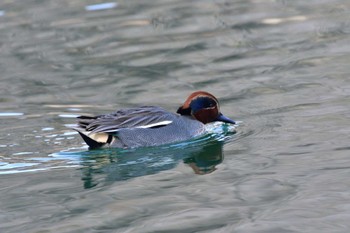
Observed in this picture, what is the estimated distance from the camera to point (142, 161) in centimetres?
862

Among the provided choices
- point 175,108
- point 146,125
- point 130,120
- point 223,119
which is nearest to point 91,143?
point 130,120

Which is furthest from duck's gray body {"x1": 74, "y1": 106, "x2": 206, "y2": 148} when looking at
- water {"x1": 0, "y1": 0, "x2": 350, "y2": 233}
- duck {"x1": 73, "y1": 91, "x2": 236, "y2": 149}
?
water {"x1": 0, "y1": 0, "x2": 350, "y2": 233}

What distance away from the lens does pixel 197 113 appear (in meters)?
9.42

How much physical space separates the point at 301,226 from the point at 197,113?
317cm

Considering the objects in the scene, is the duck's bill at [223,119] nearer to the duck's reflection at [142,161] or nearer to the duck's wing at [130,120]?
the duck's reflection at [142,161]

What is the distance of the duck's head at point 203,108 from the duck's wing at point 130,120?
8.3 inches

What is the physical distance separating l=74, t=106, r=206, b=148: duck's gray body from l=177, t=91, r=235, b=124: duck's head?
0.17 m

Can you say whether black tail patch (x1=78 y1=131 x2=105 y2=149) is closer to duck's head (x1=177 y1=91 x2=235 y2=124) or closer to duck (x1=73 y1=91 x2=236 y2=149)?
duck (x1=73 y1=91 x2=236 y2=149)

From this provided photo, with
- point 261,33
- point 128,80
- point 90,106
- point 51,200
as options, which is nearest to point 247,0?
point 261,33

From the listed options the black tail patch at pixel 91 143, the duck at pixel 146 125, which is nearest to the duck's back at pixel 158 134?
the duck at pixel 146 125

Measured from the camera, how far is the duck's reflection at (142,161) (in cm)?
811

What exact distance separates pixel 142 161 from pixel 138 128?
0.55 m

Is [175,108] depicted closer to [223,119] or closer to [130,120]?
[223,119]

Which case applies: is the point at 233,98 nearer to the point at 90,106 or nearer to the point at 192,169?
the point at 90,106
